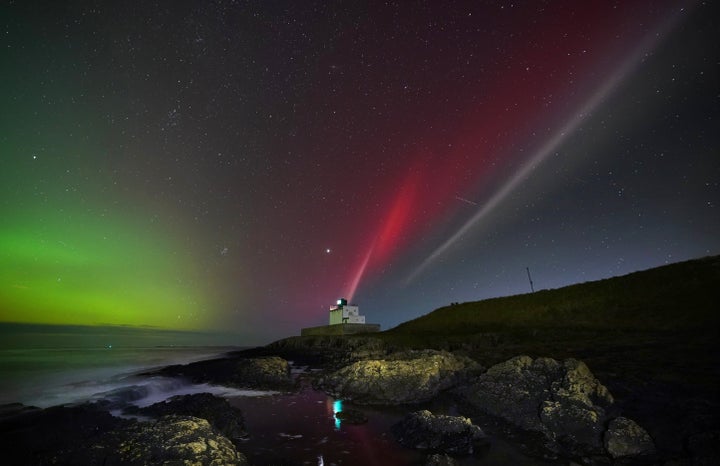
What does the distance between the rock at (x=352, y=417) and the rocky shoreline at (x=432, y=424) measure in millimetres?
99

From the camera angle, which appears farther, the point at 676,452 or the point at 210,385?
the point at 210,385

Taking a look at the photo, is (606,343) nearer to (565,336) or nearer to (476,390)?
(565,336)

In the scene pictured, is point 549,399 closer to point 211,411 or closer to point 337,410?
point 337,410

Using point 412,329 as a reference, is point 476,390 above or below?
below

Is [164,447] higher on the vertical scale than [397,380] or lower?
lower

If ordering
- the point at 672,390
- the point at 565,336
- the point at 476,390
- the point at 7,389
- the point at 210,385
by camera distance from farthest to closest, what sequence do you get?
the point at 565,336
the point at 7,389
the point at 210,385
the point at 476,390
the point at 672,390

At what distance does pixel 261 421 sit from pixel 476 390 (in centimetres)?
890

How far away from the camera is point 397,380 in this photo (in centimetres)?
1577

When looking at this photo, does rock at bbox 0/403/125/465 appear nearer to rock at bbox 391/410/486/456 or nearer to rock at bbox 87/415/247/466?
rock at bbox 87/415/247/466

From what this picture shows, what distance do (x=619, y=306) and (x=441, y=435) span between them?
128 ft

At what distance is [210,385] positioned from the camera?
22.4 meters

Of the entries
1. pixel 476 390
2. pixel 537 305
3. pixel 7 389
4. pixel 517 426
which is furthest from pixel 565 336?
pixel 7 389

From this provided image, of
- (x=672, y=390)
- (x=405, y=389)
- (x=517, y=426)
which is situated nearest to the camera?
(x=517, y=426)

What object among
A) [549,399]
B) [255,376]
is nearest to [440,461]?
[549,399]
